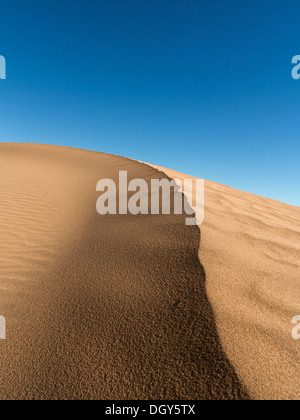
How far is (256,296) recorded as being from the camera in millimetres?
1754

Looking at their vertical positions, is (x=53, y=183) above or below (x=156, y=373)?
above

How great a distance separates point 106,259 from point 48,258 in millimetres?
885

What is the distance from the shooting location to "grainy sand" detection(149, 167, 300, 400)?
1.19 metres

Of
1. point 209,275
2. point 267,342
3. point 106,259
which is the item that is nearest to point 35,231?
point 106,259

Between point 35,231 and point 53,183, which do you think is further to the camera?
point 53,183

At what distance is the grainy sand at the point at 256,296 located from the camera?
1.19 m

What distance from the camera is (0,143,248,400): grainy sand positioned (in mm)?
1252

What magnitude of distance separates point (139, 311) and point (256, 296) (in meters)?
0.85

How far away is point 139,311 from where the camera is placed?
66.4 inches
